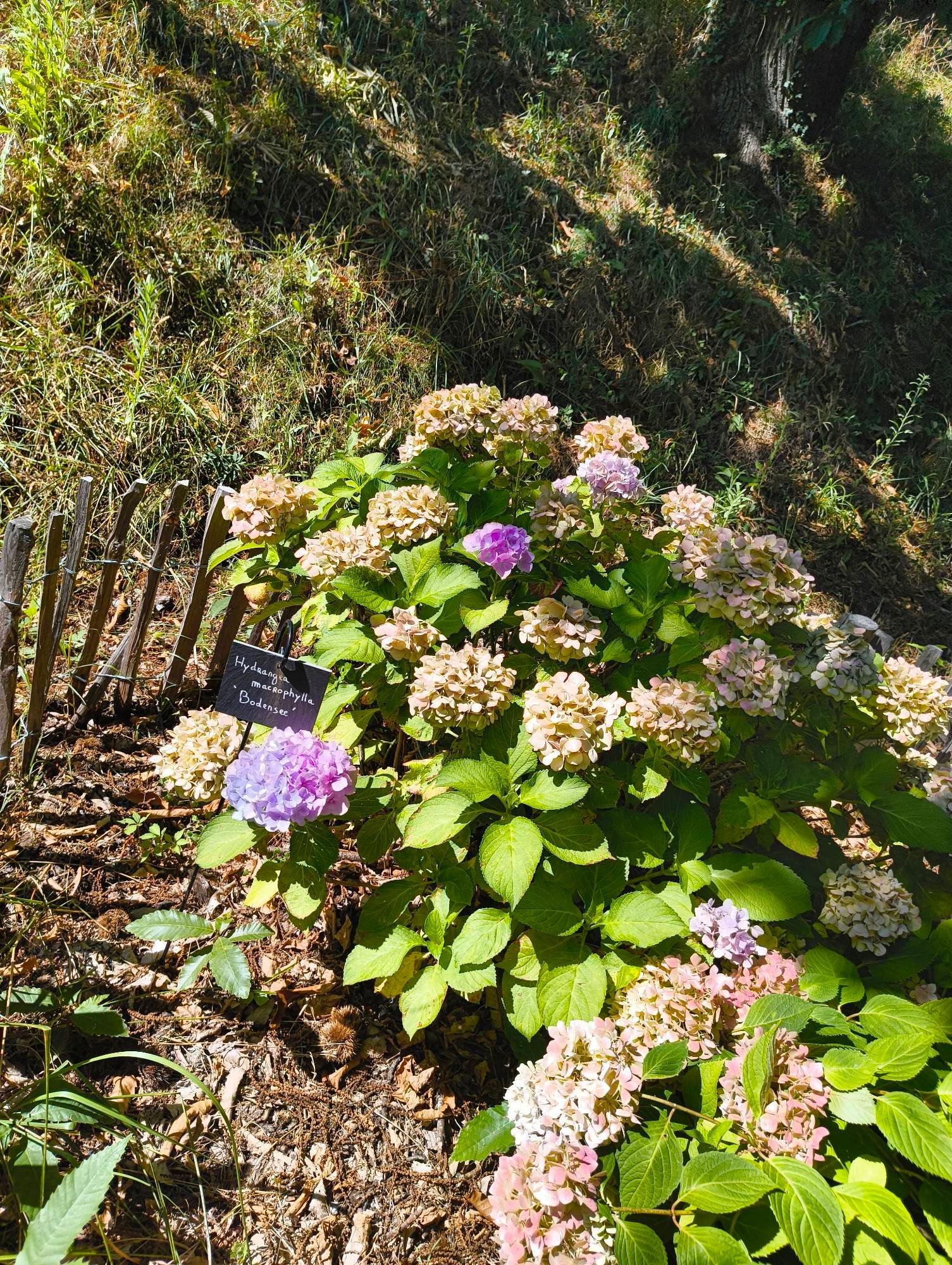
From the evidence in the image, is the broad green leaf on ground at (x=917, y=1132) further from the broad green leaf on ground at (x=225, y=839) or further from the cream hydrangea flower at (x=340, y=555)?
the cream hydrangea flower at (x=340, y=555)

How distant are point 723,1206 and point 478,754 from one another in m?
0.94

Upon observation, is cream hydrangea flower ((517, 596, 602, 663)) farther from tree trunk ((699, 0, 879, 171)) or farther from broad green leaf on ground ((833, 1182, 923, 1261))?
tree trunk ((699, 0, 879, 171))

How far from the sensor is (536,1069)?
1.44m

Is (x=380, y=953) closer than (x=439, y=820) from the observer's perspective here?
No

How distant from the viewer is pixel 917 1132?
134 cm

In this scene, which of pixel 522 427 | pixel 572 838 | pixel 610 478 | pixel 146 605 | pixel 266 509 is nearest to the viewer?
pixel 572 838

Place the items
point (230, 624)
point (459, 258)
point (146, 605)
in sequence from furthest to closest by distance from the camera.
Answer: point (459, 258)
point (230, 624)
point (146, 605)

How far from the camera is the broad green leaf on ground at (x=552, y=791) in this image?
1.60m

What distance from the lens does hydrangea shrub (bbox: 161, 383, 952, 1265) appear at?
1.34m

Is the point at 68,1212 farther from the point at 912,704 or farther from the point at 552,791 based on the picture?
the point at 912,704

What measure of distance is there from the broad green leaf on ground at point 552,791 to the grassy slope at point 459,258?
207cm

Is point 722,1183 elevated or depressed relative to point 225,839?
elevated

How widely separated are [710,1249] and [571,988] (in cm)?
47

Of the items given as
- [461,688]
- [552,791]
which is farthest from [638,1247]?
[461,688]
